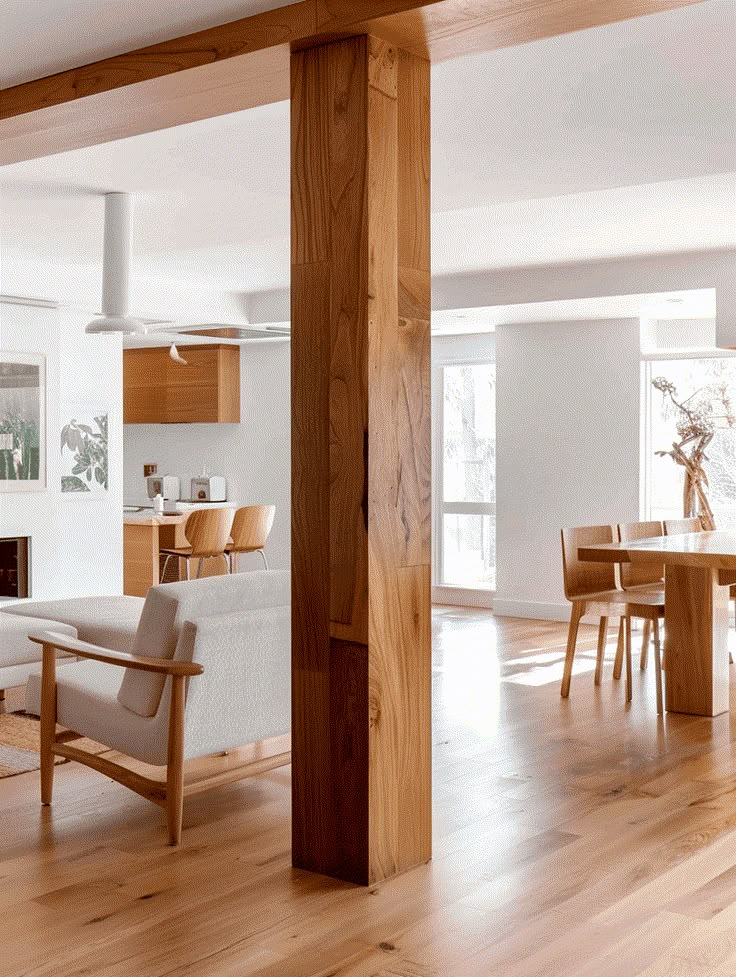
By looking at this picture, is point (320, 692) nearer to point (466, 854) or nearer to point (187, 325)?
point (466, 854)

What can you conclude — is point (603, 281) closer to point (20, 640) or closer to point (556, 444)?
Answer: point (556, 444)

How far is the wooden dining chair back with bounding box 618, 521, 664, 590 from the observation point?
21.2 feet

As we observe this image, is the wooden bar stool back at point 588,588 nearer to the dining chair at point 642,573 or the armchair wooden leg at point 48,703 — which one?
the dining chair at point 642,573

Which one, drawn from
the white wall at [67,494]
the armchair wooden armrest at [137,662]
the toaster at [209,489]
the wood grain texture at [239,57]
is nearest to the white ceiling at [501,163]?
the wood grain texture at [239,57]

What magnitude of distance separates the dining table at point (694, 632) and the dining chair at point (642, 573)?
27.7 inches

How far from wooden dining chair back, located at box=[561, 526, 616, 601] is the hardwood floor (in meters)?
1.20

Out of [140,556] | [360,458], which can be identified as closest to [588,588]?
[360,458]

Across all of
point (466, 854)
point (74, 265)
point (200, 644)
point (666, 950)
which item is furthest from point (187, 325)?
point (666, 950)

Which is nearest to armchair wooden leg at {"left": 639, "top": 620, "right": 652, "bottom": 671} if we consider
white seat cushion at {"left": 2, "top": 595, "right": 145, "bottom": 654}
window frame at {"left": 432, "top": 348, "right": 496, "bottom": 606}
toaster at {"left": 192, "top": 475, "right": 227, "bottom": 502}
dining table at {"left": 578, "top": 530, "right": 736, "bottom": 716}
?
dining table at {"left": 578, "top": 530, "right": 736, "bottom": 716}

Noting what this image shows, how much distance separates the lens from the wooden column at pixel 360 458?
3154mm

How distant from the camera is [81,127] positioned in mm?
3881

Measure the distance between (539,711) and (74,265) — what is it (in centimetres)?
439

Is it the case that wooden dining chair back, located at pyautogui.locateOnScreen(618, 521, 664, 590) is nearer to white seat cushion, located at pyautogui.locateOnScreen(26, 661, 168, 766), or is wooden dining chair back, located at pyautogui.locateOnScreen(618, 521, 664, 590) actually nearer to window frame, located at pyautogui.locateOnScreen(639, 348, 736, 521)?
window frame, located at pyautogui.locateOnScreen(639, 348, 736, 521)

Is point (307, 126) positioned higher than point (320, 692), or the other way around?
point (307, 126)
